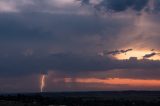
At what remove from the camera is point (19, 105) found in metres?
199

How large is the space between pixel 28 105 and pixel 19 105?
4.24 metres

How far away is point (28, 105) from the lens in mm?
197875

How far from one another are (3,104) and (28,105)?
10.6 metres

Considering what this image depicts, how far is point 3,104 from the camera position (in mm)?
198500

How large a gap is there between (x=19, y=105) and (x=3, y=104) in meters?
6.69
